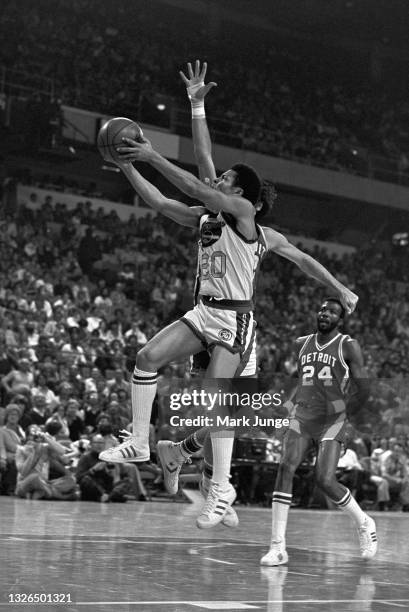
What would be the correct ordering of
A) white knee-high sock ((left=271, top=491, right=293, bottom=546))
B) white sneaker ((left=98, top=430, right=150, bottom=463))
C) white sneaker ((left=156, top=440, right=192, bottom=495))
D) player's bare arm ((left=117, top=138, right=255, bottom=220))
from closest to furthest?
player's bare arm ((left=117, top=138, right=255, bottom=220)), white sneaker ((left=98, top=430, right=150, bottom=463)), white sneaker ((left=156, top=440, right=192, bottom=495)), white knee-high sock ((left=271, top=491, right=293, bottom=546))

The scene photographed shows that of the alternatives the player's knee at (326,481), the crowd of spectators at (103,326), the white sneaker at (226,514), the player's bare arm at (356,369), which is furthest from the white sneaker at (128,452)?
the crowd of spectators at (103,326)

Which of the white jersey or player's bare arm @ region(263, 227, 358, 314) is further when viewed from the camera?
player's bare arm @ region(263, 227, 358, 314)

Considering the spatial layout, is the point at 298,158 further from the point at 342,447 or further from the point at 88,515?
the point at 342,447

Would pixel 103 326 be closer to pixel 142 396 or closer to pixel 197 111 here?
pixel 197 111

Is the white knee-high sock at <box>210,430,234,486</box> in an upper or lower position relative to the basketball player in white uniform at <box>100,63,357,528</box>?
lower

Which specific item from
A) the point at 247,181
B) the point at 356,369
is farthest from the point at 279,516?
the point at 247,181

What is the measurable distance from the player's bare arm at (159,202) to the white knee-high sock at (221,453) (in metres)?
1.61

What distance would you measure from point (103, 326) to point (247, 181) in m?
13.3

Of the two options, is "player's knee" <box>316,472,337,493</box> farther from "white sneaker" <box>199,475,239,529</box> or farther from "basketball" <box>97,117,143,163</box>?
"basketball" <box>97,117,143,163</box>

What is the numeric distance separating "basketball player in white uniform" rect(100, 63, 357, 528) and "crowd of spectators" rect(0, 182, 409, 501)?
736 cm

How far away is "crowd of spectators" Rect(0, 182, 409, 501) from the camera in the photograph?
15.6 metres

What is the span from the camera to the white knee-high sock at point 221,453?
305 inches

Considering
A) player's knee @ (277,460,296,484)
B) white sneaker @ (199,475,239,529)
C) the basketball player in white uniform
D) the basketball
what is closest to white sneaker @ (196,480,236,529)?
the basketball player in white uniform

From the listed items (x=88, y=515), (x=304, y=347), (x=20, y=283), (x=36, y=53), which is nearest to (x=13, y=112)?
(x=36, y=53)
